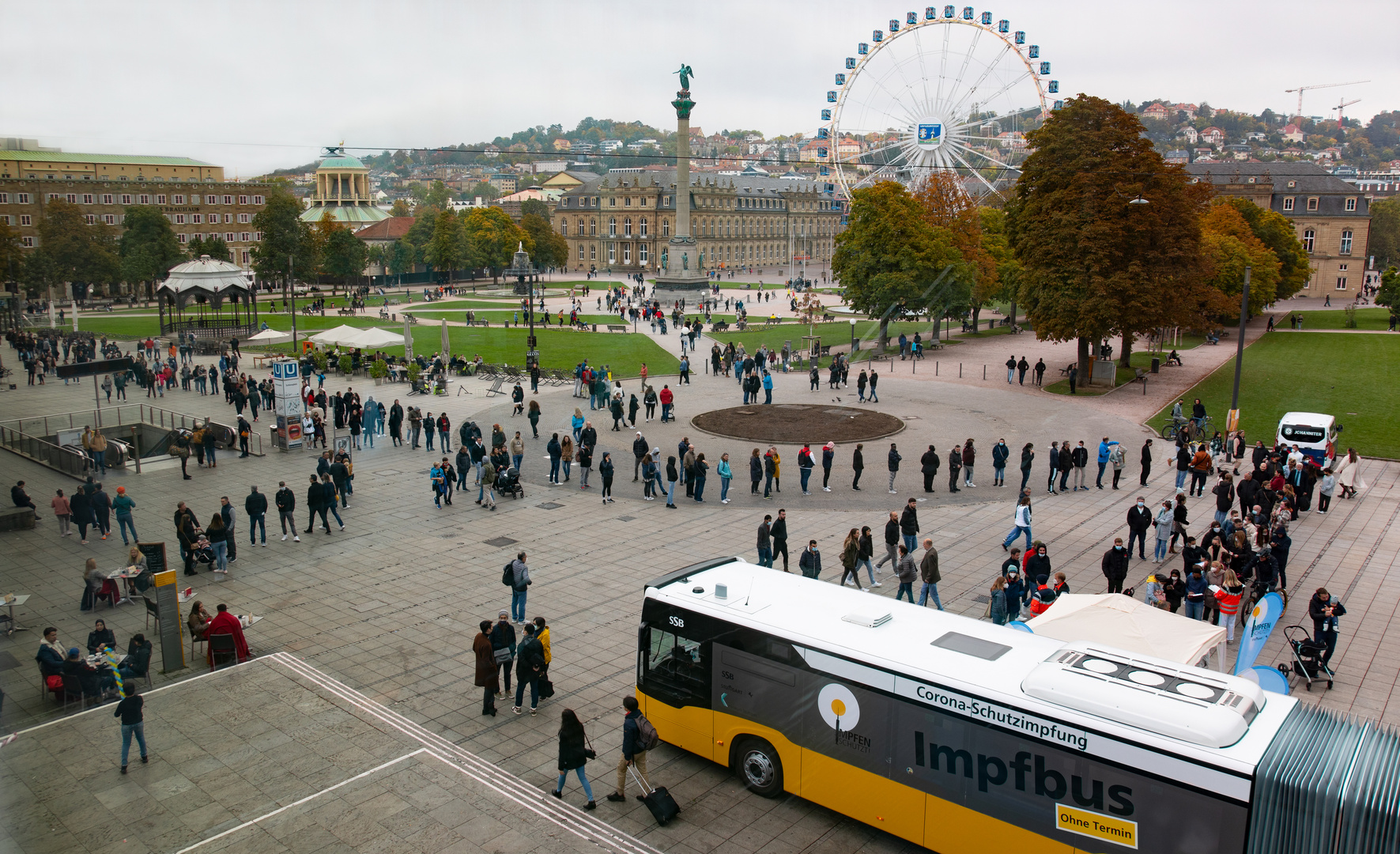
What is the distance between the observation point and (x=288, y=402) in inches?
1141

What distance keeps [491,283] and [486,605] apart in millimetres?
97496

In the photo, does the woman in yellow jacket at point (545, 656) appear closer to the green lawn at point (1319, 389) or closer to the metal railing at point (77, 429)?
the metal railing at point (77, 429)

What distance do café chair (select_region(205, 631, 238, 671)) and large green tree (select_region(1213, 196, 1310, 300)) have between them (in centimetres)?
7069

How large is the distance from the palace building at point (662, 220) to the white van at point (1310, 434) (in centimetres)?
10723

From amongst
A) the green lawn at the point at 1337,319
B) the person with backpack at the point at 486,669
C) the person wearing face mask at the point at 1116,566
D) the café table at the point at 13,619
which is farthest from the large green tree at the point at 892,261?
the café table at the point at 13,619

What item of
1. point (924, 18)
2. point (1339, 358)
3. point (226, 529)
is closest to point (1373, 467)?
point (1339, 358)

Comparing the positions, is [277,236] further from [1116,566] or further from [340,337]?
[1116,566]

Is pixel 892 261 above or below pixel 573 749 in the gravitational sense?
above

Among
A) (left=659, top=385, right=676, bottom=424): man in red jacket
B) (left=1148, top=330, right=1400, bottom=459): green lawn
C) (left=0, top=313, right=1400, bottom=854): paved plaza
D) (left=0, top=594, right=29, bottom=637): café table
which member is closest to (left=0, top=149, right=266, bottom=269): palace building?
(left=0, top=594, right=29, bottom=637): café table

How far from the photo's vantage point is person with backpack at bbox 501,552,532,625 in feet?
48.5

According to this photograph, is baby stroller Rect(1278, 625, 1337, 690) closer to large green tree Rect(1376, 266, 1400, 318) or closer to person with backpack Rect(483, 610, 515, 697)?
person with backpack Rect(483, 610, 515, 697)

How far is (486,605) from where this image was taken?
16.4m

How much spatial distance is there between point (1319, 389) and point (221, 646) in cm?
4318

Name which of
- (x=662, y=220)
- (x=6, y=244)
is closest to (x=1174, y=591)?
(x=6, y=244)
